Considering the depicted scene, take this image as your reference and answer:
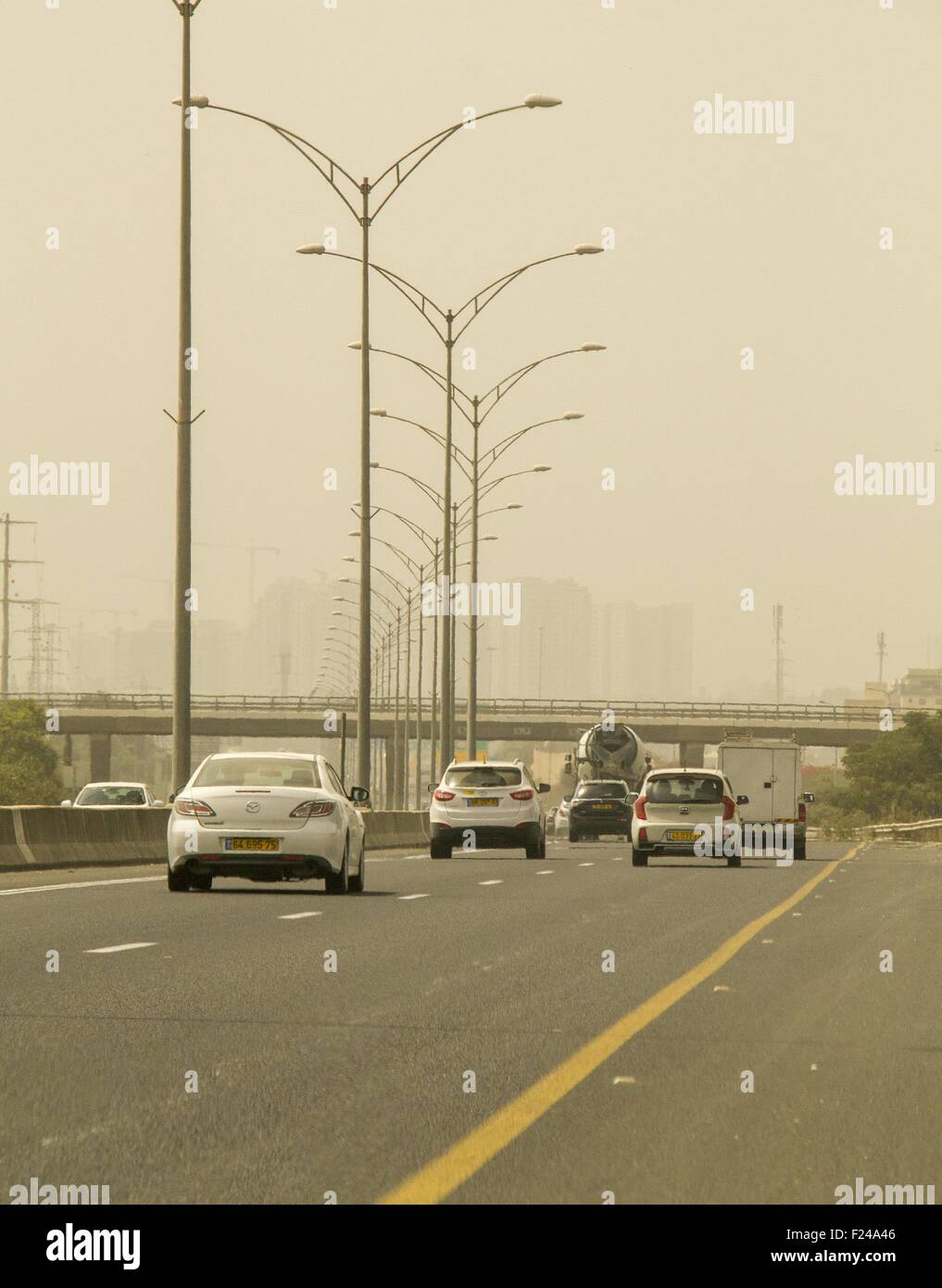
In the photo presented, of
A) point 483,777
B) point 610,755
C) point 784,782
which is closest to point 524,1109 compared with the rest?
point 483,777

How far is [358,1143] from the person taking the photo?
26.6ft

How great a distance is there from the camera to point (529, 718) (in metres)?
127

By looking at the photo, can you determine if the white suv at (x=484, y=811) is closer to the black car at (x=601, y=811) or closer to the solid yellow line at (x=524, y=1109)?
the solid yellow line at (x=524, y=1109)

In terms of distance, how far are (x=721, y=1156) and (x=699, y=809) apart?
27.7 meters

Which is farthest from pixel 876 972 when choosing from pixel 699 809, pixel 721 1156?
pixel 699 809

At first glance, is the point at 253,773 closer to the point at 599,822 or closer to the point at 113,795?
the point at 113,795

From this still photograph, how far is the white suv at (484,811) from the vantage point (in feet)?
123

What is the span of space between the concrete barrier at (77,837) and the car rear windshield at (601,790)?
3206cm

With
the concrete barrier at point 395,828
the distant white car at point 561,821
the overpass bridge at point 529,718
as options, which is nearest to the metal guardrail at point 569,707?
the overpass bridge at point 529,718

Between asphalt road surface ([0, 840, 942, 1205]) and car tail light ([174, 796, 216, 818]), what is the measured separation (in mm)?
2381

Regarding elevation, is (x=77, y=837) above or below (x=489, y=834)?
above

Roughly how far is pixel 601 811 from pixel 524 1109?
178 ft
